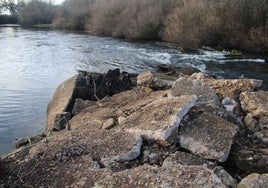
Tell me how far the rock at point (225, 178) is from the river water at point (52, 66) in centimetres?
499

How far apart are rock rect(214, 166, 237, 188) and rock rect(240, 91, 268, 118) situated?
179cm

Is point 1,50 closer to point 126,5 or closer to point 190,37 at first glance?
point 190,37

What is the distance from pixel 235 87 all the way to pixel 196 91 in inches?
41.4

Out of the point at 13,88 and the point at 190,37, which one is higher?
the point at 190,37

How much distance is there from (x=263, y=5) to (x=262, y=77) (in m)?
9.77

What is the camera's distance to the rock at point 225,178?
12.6 feet

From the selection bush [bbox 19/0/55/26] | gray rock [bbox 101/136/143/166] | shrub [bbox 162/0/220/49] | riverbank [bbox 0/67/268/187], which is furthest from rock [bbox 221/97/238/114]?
bush [bbox 19/0/55/26]

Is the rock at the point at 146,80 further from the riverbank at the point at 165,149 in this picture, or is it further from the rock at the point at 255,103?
the rock at the point at 255,103

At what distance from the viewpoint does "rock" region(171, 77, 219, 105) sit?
6020 mm

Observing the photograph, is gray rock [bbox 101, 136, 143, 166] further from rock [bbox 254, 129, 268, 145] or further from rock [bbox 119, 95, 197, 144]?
rock [bbox 254, 129, 268, 145]

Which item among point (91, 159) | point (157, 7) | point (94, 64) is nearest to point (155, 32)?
point (157, 7)

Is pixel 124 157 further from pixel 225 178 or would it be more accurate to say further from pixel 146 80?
pixel 146 80

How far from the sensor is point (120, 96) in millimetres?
8039

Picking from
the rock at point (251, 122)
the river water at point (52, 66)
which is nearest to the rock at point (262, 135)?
the rock at point (251, 122)
